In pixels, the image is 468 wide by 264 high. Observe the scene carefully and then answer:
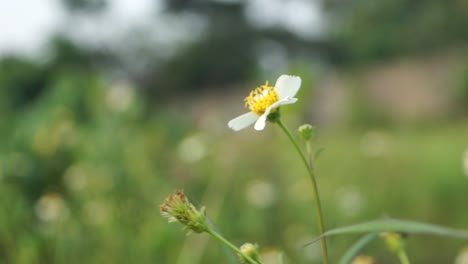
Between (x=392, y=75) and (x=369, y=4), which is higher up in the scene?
(x=369, y=4)

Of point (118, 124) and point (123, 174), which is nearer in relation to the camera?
point (123, 174)

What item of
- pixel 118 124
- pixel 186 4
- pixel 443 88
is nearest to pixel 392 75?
pixel 443 88

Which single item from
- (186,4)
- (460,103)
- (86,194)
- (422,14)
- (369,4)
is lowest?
(86,194)

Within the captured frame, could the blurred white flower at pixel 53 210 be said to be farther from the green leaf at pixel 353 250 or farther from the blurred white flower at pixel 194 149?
the green leaf at pixel 353 250

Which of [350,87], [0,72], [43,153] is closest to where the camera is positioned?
[43,153]

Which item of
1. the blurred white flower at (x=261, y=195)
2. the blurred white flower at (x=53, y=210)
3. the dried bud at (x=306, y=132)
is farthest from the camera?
the blurred white flower at (x=261, y=195)

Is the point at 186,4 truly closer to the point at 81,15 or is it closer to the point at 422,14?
the point at 81,15

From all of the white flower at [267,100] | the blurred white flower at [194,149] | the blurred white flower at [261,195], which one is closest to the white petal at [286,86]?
the white flower at [267,100]
